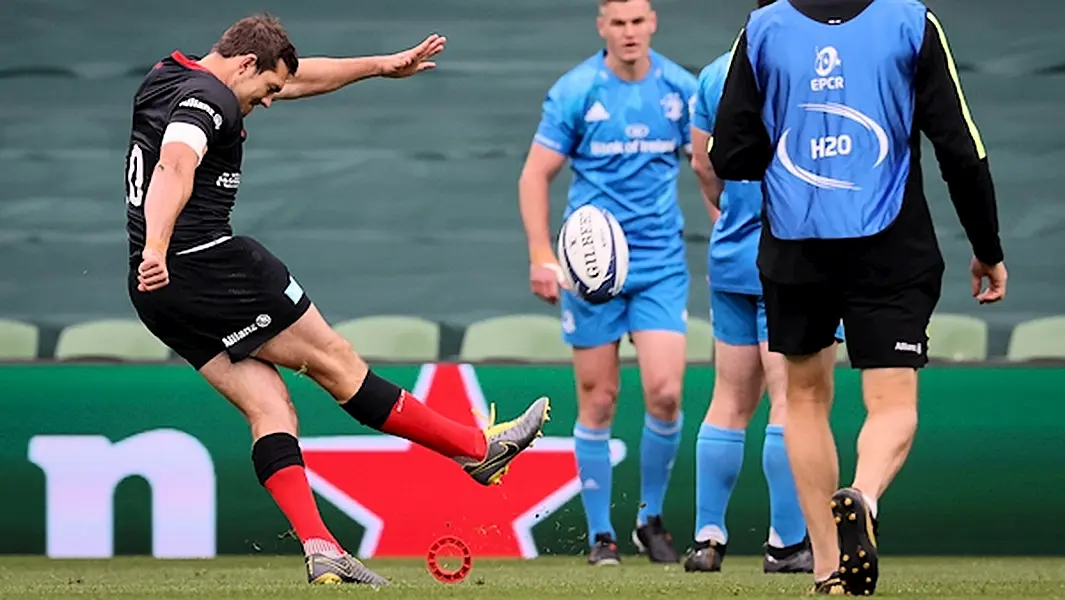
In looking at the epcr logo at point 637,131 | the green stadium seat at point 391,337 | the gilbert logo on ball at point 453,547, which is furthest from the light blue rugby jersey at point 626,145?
the gilbert logo on ball at point 453,547

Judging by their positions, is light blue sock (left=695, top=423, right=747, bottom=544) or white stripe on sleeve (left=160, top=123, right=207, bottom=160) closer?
white stripe on sleeve (left=160, top=123, right=207, bottom=160)

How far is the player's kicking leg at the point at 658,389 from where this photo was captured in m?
8.46

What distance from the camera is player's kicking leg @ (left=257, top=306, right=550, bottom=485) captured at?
21.2ft

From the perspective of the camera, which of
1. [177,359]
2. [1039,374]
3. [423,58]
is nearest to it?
[423,58]

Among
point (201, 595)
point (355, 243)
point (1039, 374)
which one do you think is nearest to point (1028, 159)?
point (1039, 374)

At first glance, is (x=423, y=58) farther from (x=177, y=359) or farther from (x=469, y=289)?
(x=469, y=289)

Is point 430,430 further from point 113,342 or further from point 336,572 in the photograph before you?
point 113,342

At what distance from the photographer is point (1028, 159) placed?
11.4 metres

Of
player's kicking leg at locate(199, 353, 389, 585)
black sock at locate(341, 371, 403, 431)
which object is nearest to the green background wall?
black sock at locate(341, 371, 403, 431)

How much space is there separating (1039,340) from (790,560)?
313 centimetres

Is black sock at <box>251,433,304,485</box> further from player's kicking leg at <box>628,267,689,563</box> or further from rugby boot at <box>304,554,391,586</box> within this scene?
player's kicking leg at <box>628,267,689,563</box>

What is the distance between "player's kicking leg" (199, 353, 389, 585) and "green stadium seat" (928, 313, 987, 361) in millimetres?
4717

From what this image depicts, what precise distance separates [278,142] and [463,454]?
213 inches

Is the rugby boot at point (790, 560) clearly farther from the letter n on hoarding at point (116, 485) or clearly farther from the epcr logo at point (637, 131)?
the letter n on hoarding at point (116, 485)
